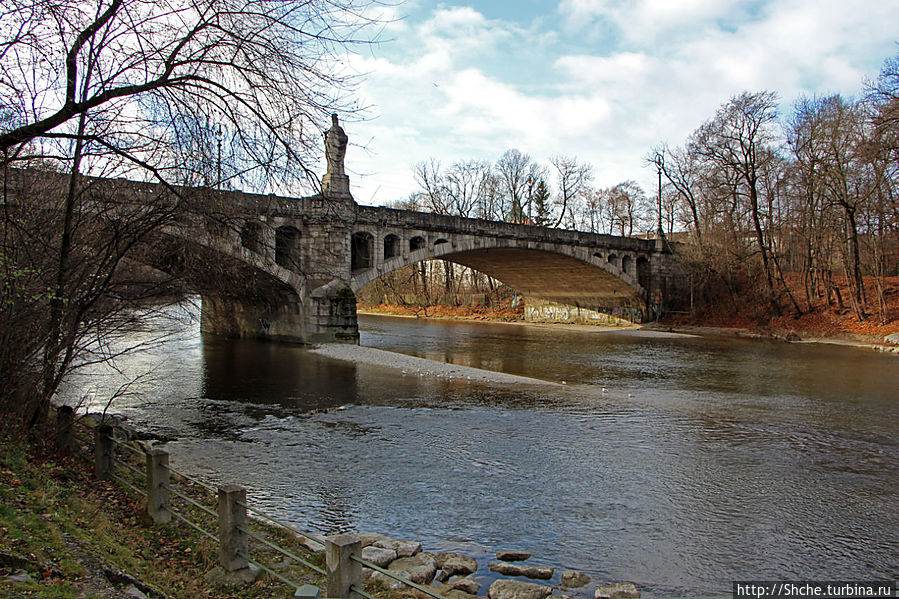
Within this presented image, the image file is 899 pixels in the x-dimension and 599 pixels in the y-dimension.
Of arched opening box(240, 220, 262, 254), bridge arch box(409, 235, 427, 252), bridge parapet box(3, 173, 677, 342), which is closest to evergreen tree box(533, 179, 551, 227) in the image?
bridge parapet box(3, 173, 677, 342)

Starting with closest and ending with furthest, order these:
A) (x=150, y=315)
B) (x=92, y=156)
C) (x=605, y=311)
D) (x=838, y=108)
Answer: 1. (x=92, y=156)
2. (x=150, y=315)
3. (x=838, y=108)
4. (x=605, y=311)

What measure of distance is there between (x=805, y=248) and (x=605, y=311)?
1654cm

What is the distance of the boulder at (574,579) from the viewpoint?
591 centimetres

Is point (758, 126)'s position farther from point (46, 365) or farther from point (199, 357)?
point (46, 365)

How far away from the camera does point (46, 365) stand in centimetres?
693

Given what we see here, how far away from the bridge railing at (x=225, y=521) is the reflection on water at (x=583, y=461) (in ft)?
4.05

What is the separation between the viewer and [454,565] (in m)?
6.16

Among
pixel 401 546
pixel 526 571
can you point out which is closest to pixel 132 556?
pixel 401 546

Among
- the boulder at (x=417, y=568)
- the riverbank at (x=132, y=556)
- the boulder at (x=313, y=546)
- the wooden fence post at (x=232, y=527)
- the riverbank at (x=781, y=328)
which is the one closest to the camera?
the riverbank at (x=132, y=556)

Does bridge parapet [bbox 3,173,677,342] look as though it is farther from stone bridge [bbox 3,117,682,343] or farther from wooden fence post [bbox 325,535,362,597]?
wooden fence post [bbox 325,535,362,597]

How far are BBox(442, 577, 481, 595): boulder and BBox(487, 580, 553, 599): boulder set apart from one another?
4.9 inches

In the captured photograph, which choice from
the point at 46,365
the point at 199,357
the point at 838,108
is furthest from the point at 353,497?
the point at 838,108

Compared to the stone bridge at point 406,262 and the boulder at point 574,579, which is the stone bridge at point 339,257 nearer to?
the stone bridge at point 406,262

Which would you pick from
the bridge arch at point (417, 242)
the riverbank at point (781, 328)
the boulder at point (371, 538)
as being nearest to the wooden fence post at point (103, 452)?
the boulder at point (371, 538)
